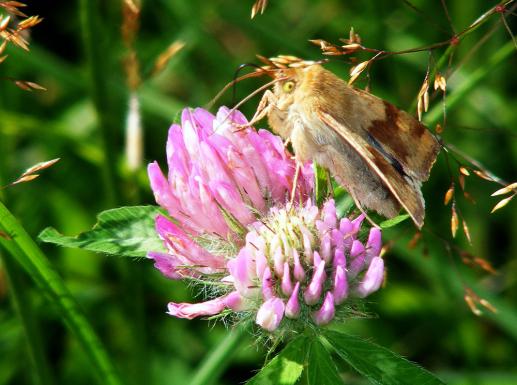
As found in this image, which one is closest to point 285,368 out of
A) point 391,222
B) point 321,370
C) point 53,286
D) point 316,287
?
point 321,370

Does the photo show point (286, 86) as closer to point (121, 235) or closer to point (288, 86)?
point (288, 86)

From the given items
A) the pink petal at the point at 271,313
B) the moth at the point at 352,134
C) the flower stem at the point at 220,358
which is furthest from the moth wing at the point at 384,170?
the flower stem at the point at 220,358

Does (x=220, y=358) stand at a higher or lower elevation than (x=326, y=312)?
lower

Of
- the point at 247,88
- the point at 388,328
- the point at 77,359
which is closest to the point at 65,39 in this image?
the point at 247,88

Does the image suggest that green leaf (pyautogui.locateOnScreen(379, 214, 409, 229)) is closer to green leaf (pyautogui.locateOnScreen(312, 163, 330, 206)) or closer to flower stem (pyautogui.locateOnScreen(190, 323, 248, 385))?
green leaf (pyautogui.locateOnScreen(312, 163, 330, 206))

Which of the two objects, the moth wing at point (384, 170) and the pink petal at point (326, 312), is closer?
the pink petal at point (326, 312)

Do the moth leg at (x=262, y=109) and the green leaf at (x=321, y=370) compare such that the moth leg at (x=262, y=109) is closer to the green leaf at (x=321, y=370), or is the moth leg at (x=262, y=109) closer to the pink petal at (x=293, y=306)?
the pink petal at (x=293, y=306)
